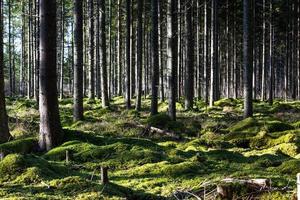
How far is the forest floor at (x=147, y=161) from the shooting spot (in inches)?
290

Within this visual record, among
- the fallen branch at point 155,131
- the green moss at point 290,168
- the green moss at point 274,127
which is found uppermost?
the green moss at point 274,127

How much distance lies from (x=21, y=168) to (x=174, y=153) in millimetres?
4013

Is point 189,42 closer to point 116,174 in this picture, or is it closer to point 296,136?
point 296,136

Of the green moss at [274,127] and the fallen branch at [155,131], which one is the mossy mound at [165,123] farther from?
the green moss at [274,127]

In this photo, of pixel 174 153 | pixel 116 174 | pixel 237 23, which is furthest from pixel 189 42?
pixel 237 23

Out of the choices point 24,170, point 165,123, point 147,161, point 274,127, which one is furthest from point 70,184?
point 274,127

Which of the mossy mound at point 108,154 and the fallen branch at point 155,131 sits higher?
the fallen branch at point 155,131

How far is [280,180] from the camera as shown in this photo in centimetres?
742

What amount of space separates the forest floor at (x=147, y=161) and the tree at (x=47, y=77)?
466 millimetres

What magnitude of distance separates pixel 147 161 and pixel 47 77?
146 inches

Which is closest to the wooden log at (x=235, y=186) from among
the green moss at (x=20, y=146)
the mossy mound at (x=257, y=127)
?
the green moss at (x=20, y=146)

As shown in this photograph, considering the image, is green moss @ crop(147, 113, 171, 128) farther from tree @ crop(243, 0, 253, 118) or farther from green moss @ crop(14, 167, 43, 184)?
green moss @ crop(14, 167, 43, 184)

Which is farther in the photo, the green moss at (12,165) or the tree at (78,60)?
the tree at (78,60)

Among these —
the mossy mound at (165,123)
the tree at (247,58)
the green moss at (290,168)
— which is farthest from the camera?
the tree at (247,58)
